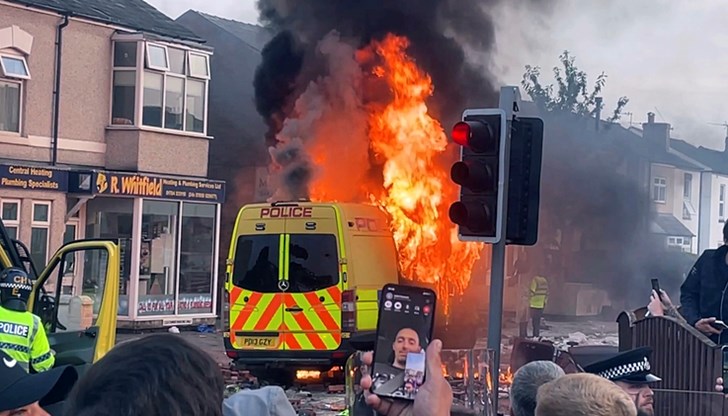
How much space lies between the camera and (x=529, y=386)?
4.11m

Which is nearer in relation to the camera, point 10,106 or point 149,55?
point 10,106

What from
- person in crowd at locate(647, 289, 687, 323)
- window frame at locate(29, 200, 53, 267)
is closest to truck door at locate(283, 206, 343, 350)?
person in crowd at locate(647, 289, 687, 323)

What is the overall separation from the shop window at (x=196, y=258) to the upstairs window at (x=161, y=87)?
1931 millimetres

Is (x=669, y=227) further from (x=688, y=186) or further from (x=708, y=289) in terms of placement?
(x=708, y=289)

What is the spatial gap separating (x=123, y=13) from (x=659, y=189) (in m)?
29.3

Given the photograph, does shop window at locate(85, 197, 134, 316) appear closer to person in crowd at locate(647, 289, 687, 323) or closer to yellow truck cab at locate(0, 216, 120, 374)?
yellow truck cab at locate(0, 216, 120, 374)

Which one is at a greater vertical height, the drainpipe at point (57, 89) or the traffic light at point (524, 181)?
the drainpipe at point (57, 89)

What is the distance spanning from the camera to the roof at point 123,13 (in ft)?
68.6

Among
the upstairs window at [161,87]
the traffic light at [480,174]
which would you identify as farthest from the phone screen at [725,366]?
the upstairs window at [161,87]

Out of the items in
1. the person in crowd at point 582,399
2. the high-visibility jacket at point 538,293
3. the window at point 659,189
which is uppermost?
the window at point 659,189

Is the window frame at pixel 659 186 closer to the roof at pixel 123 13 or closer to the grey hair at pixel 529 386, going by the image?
the roof at pixel 123 13

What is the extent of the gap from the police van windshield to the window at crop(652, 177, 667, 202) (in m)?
Answer: 33.0

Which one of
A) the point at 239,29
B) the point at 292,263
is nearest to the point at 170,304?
the point at 292,263

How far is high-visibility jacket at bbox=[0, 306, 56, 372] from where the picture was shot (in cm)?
687
